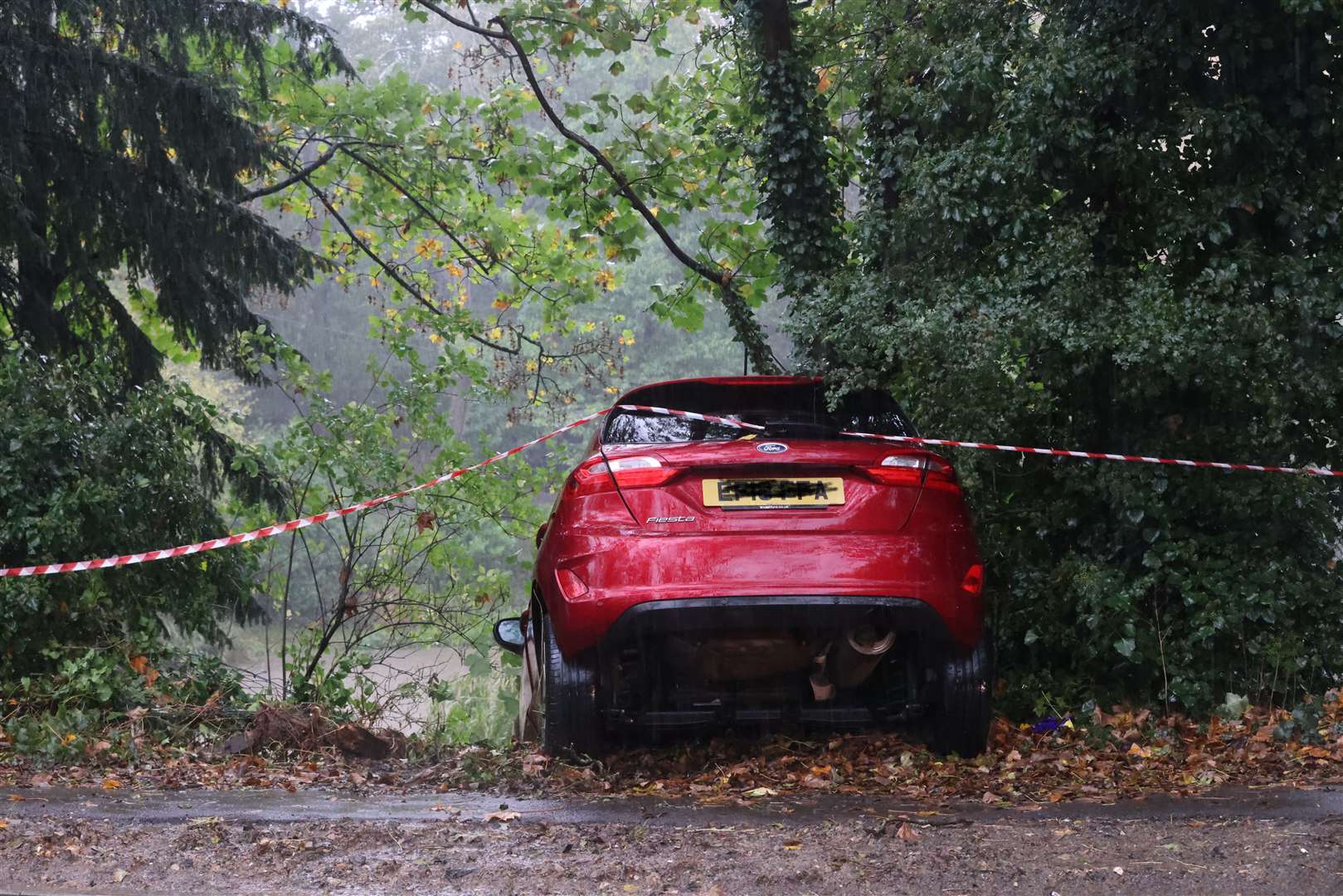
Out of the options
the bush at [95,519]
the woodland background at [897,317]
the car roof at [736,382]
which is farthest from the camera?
the bush at [95,519]

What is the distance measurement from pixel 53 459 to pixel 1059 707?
6204 mm

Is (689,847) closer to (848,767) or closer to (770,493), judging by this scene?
(770,493)

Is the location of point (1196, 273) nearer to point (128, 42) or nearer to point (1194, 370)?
point (1194, 370)

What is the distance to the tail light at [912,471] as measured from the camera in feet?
19.9

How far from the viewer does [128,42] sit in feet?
35.3

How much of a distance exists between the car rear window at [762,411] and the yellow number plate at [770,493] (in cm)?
50

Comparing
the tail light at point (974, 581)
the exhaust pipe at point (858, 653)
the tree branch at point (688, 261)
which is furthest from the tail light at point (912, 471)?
the tree branch at point (688, 261)

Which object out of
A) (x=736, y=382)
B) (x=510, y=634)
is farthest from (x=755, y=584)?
(x=510, y=634)

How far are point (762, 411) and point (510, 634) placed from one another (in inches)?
112

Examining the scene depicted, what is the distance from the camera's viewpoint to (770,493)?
600 centimetres

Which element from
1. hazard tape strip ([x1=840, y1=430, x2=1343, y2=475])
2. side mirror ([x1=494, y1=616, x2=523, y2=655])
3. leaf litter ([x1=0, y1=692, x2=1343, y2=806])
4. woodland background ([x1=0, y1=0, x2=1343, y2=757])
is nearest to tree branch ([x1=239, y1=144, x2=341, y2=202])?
woodland background ([x1=0, y1=0, x2=1343, y2=757])

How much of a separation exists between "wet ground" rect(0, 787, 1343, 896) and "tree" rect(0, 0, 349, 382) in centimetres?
590

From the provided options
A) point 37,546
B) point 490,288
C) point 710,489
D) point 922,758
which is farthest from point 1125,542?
point 490,288

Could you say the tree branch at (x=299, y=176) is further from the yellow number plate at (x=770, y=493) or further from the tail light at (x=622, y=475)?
the yellow number plate at (x=770, y=493)
